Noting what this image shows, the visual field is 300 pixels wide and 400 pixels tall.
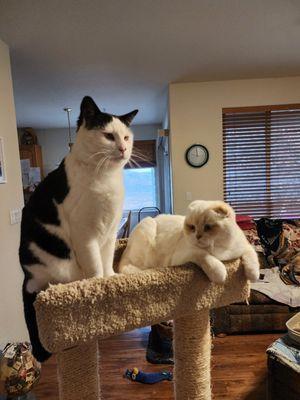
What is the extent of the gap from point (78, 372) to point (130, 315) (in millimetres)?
309

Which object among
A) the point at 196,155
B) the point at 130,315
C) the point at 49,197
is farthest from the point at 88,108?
the point at 196,155

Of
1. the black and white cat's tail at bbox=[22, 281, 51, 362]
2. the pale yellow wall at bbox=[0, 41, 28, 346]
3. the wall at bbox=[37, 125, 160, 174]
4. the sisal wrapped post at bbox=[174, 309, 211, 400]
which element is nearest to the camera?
the black and white cat's tail at bbox=[22, 281, 51, 362]

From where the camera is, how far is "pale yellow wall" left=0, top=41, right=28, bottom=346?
1949 mm

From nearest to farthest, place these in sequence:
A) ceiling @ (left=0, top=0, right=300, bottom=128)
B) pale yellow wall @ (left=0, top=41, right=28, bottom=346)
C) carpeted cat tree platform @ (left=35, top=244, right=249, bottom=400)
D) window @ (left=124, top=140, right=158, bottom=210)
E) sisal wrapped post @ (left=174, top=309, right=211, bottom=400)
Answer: carpeted cat tree platform @ (left=35, top=244, right=249, bottom=400) < sisal wrapped post @ (left=174, top=309, right=211, bottom=400) < ceiling @ (left=0, top=0, right=300, bottom=128) < pale yellow wall @ (left=0, top=41, right=28, bottom=346) < window @ (left=124, top=140, right=158, bottom=210)

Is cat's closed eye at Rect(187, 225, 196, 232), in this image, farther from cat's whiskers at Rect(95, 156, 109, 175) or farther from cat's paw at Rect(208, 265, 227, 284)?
cat's whiskers at Rect(95, 156, 109, 175)

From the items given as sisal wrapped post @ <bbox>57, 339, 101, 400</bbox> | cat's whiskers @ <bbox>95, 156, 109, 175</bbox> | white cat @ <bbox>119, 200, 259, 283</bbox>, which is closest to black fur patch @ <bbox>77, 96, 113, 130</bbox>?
cat's whiskers @ <bbox>95, 156, 109, 175</bbox>

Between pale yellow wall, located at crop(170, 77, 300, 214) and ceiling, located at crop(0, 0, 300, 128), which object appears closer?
ceiling, located at crop(0, 0, 300, 128)

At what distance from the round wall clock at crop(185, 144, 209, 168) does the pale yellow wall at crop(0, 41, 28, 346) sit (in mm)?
1885

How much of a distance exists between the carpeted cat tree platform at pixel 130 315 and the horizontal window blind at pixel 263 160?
8.59ft

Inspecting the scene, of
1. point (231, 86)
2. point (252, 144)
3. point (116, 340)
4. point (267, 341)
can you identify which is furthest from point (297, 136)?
point (116, 340)

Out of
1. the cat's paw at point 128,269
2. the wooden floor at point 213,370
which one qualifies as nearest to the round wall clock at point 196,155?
the wooden floor at point 213,370

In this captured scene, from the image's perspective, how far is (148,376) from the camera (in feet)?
6.46

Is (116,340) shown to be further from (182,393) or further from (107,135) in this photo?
(107,135)

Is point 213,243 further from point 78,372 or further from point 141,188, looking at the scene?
point 141,188
